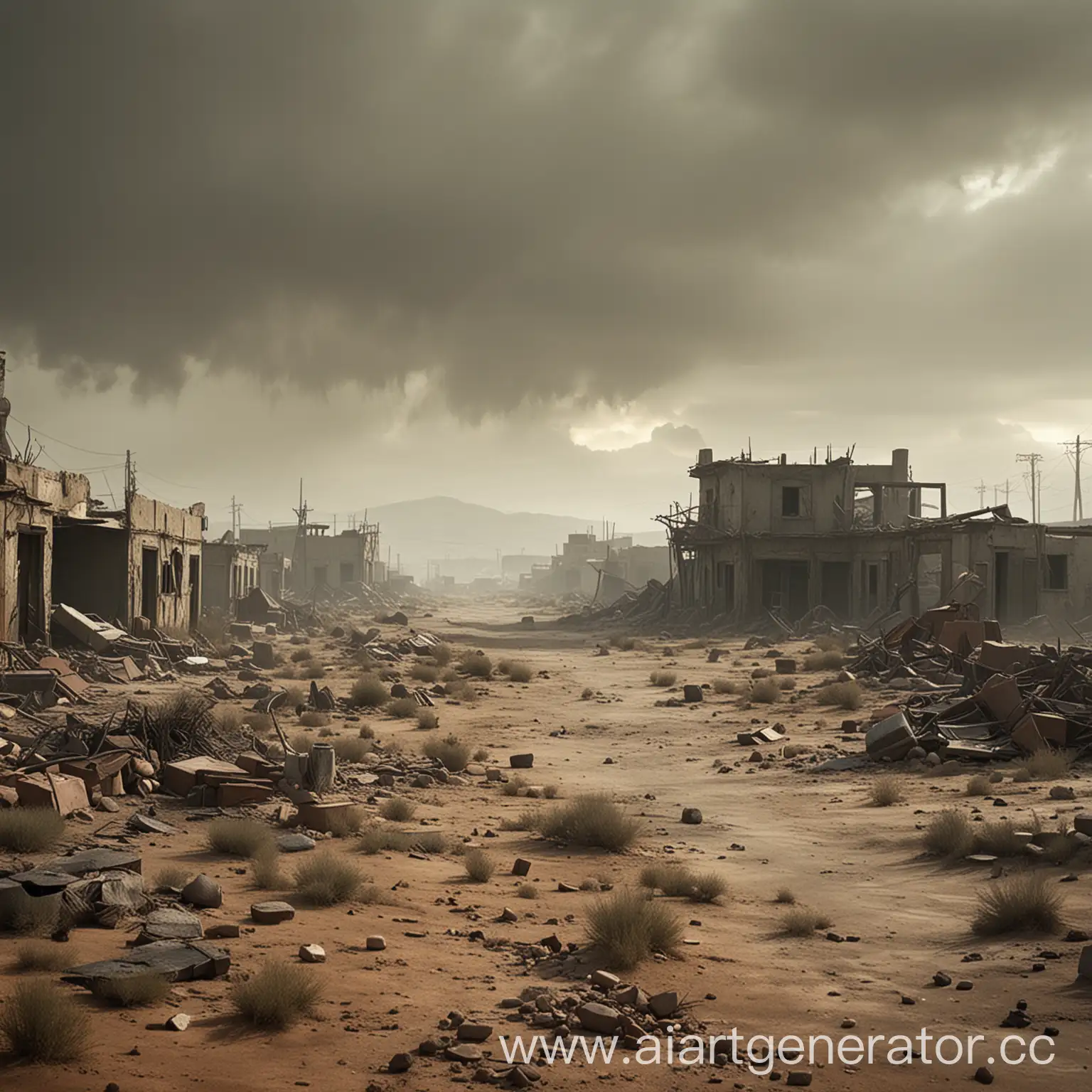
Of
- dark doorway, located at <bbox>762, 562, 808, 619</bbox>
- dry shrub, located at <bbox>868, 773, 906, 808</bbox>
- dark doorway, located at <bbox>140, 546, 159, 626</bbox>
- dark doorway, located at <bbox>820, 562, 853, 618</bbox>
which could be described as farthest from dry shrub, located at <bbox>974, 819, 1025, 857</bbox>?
dark doorway, located at <bbox>762, 562, 808, 619</bbox>

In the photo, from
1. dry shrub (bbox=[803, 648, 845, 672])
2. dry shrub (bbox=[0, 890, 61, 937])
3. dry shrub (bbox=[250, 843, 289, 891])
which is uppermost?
dry shrub (bbox=[803, 648, 845, 672])

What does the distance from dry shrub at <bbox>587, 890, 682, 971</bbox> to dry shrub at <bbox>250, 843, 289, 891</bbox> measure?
2.71 metres

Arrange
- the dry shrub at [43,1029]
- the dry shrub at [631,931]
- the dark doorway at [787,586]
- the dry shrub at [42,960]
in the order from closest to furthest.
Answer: the dry shrub at [43,1029] < the dry shrub at [42,960] < the dry shrub at [631,931] < the dark doorway at [787,586]

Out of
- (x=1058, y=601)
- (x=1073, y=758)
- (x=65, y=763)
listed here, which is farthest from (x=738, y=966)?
(x=1058, y=601)

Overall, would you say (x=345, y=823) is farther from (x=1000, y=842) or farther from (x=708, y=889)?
(x=1000, y=842)

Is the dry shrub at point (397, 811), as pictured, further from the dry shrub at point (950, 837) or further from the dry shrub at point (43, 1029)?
the dry shrub at point (43, 1029)

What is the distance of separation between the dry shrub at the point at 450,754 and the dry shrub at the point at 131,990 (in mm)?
8922

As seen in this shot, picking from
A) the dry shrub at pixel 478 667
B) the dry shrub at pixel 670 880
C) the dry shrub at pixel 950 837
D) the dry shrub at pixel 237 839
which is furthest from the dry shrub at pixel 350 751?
the dry shrub at pixel 478 667

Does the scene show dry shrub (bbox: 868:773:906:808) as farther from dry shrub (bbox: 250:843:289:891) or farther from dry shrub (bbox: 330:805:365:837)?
dry shrub (bbox: 250:843:289:891)

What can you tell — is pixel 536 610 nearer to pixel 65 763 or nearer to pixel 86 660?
pixel 86 660

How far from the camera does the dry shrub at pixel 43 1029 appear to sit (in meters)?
5.35

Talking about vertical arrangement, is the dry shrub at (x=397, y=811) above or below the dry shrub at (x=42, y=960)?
below

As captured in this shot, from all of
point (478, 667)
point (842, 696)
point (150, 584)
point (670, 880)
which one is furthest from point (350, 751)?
point (150, 584)

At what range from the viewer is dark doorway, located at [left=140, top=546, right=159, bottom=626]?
29.9 meters
